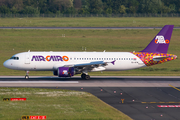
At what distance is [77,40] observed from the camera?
85.8 meters

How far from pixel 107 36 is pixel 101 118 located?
67772 millimetres

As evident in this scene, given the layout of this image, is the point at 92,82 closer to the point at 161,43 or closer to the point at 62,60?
the point at 62,60

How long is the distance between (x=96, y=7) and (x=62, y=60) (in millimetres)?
126407

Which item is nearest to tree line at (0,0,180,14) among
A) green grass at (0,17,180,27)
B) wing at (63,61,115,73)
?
green grass at (0,17,180,27)

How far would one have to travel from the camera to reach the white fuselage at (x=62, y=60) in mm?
46406

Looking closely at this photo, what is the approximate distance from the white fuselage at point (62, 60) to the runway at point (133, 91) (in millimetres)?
2008

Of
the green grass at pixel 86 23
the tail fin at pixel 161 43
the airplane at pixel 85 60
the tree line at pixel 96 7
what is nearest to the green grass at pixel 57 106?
the airplane at pixel 85 60

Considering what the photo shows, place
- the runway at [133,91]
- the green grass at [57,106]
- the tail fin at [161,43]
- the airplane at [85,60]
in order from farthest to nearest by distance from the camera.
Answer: the tail fin at [161,43] < the airplane at [85,60] < the runway at [133,91] < the green grass at [57,106]

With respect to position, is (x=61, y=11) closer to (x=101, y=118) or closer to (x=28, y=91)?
(x=28, y=91)

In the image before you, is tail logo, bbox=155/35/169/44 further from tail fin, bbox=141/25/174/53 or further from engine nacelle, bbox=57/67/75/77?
engine nacelle, bbox=57/67/75/77

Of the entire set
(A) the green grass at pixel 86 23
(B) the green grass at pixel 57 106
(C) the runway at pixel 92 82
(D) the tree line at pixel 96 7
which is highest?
(D) the tree line at pixel 96 7

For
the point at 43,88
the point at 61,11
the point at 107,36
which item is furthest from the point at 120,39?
the point at 61,11

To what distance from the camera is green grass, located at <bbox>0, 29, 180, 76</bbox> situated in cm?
7850

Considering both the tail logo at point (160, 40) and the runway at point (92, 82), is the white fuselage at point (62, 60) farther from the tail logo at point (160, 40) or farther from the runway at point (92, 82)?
the tail logo at point (160, 40)
